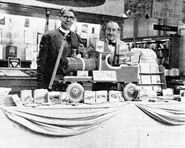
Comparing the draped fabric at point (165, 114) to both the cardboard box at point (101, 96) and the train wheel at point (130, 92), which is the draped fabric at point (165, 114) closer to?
the train wheel at point (130, 92)

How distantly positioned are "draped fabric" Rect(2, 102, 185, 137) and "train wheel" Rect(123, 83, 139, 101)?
0.12 metres

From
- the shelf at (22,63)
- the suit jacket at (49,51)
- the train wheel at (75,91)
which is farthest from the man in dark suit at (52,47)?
the shelf at (22,63)

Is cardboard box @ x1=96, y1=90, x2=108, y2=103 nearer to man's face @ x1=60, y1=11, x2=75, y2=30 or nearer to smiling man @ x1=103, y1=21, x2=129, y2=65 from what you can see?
smiling man @ x1=103, y1=21, x2=129, y2=65

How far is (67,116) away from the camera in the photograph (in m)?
2.67

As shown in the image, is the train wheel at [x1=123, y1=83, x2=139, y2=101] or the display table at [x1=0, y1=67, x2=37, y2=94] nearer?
the train wheel at [x1=123, y1=83, x2=139, y2=101]

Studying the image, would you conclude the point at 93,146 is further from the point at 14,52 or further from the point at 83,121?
the point at 14,52

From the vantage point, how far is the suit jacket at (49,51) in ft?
10.8

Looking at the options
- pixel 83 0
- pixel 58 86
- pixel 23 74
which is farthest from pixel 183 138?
pixel 83 0

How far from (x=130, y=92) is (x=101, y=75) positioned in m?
0.32

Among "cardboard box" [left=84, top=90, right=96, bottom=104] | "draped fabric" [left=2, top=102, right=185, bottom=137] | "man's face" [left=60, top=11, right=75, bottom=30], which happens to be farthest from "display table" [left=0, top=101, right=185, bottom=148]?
"man's face" [left=60, top=11, right=75, bottom=30]

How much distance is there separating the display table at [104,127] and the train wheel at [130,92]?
115 mm

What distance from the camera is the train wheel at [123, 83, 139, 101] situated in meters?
3.00

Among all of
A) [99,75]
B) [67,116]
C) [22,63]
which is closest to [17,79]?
[22,63]

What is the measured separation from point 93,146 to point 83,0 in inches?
161
